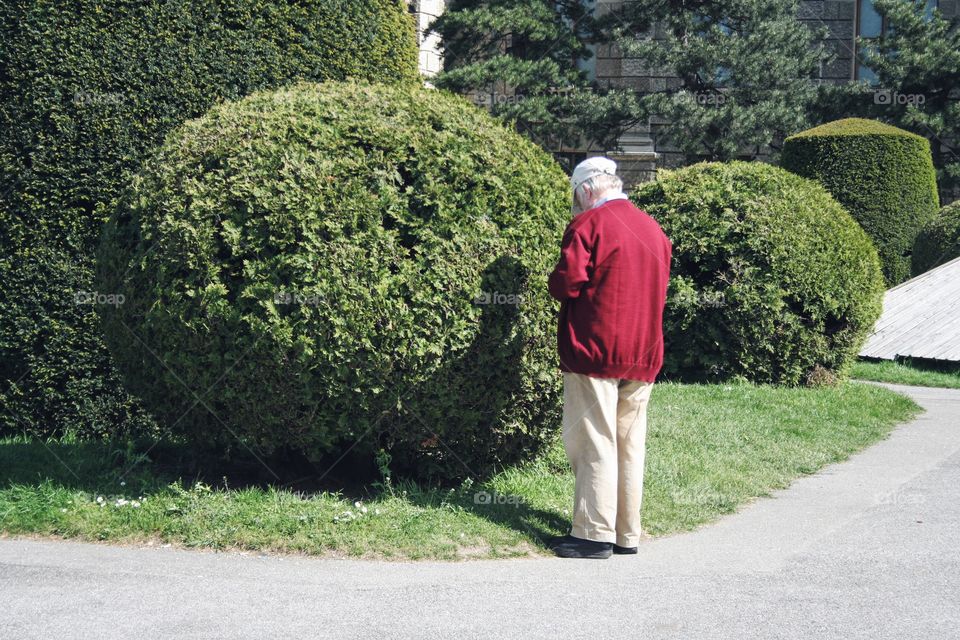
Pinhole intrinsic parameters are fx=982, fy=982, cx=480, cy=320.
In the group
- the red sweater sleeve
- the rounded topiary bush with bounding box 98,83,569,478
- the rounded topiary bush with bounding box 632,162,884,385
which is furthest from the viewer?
the rounded topiary bush with bounding box 632,162,884,385

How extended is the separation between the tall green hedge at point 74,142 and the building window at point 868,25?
21.8 m

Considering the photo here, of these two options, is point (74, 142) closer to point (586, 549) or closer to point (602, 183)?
point (602, 183)

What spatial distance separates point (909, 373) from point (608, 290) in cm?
832

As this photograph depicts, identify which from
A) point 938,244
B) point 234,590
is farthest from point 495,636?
point 938,244

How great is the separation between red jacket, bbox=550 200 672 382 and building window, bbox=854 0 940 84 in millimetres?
22919

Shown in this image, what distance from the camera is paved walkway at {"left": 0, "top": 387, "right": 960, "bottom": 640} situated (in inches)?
159

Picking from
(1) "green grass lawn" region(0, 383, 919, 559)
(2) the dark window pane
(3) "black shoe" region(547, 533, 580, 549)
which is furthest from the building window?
(3) "black shoe" region(547, 533, 580, 549)

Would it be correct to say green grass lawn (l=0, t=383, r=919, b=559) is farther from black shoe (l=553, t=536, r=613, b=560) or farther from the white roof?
the white roof

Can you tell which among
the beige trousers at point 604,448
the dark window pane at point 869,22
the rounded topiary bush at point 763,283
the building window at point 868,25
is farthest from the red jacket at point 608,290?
the dark window pane at point 869,22

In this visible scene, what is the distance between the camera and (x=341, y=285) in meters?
5.29

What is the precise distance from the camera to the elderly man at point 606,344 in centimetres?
491

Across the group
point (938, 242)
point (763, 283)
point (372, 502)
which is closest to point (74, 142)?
point (372, 502)

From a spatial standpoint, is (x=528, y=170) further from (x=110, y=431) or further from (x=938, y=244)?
(x=938, y=244)

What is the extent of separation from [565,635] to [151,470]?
Result: 340 centimetres
